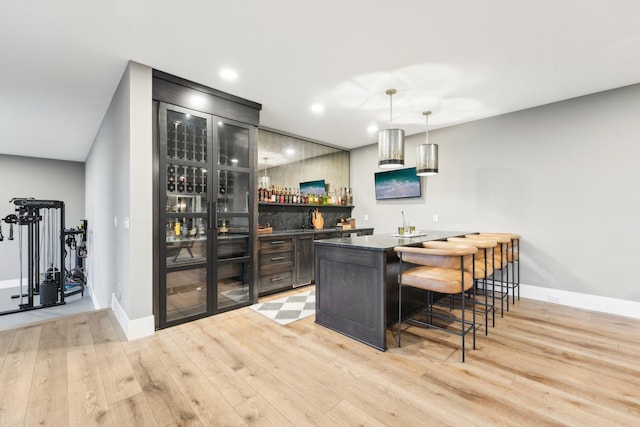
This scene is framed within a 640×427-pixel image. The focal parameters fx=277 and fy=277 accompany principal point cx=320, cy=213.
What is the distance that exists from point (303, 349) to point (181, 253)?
167cm

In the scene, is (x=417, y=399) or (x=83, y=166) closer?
(x=417, y=399)

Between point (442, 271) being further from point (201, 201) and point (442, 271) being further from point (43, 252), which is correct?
point (43, 252)

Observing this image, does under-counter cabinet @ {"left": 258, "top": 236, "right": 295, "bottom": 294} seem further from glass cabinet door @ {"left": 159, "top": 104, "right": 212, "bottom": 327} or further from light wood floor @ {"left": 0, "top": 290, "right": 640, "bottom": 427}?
light wood floor @ {"left": 0, "top": 290, "right": 640, "bottom": 427}

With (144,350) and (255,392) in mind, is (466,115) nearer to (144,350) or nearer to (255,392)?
(255,392)

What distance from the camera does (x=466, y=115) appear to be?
4.12 m

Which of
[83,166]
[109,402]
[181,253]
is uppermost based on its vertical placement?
[83,166]

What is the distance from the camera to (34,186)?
6559 millimetres

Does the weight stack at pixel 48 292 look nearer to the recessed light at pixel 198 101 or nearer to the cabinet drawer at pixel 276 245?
the cabinet drawer at pixel 276 245

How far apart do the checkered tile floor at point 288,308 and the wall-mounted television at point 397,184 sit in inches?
101

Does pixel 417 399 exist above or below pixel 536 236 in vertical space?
below

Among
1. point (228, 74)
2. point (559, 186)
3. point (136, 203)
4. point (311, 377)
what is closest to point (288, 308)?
point (311, 377)

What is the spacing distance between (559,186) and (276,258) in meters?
3.96

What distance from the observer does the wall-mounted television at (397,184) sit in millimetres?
5047

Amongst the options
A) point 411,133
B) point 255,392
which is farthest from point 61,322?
point 411,133
